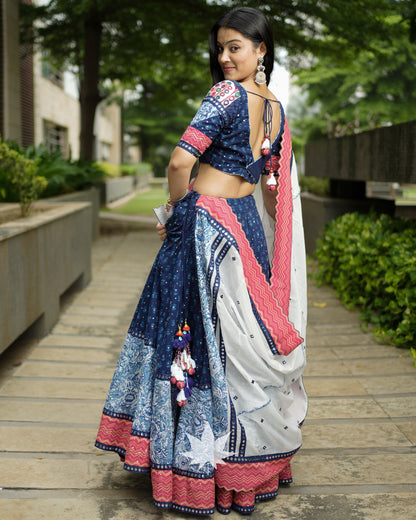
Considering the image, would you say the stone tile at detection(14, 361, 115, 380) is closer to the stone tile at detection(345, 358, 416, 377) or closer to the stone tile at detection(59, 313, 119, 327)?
the stone tile at detection(59, 313, 119, 327)

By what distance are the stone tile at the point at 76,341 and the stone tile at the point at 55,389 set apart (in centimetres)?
87

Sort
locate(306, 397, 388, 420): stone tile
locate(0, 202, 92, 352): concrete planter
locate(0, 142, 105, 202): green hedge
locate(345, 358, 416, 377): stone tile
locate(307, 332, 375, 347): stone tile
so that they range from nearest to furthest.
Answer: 1. locate(306, 397, 388, 420): stone tile
2. locate(0, 202, 92, 352): concrete planter
3. locate(345, 358, 416, 377): stone tile
4. locate(307, 332, 375, 347): stone tile
5. locate(0, 142, 105, 202): green hedge

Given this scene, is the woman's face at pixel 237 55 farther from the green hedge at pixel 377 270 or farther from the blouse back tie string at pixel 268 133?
the green hedge at pixel 377 270

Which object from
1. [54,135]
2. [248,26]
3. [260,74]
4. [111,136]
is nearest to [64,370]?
[260,74]

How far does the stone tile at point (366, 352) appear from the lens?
4793mm

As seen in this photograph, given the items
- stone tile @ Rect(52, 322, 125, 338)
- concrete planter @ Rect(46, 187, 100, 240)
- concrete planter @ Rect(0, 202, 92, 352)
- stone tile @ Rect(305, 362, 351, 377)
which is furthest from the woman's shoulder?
concrete planter @ Rect(46, 187, 100, 240)

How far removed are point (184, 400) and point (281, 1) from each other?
8653mm

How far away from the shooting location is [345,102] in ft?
112

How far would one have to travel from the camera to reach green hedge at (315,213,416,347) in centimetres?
484

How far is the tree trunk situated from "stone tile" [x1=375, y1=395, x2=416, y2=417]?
10.0 metres

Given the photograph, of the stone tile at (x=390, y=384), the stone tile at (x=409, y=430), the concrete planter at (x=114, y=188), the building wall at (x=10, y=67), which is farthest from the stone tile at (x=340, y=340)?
the concrete planter at (x=114, y=188)

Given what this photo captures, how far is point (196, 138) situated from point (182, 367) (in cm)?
90

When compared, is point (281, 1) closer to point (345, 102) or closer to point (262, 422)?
point (262, 422)

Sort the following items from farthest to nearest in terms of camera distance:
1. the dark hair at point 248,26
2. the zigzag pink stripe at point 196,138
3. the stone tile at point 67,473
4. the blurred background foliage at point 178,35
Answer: the blurred background foliage at point 178,35
the stone tile at point 67,473
the dark hair at point 248,26
the zigzag pink stripe at point 196,138
